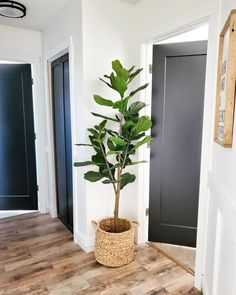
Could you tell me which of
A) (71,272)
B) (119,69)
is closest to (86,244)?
(71,272)

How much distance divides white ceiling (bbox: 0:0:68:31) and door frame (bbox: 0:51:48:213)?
0.35 meters

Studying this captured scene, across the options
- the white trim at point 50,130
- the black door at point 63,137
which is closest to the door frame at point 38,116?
the white trim at point 50,130

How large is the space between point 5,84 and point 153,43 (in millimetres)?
2104

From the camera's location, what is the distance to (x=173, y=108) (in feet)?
7.70

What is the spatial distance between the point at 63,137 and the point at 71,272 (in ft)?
4.84

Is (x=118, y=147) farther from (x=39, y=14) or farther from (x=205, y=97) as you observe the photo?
(x=39, y=14)

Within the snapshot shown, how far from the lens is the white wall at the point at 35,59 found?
294cm

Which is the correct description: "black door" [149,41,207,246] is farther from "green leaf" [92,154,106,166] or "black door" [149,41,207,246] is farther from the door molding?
the door molding

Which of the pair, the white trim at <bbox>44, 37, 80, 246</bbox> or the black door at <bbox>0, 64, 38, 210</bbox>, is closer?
the white trim at <bbox>44, 37, 80, 246</bbox>

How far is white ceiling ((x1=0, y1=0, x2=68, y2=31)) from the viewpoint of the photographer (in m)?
2.32

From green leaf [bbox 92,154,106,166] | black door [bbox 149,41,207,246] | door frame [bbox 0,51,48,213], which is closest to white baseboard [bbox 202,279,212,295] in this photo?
black door [bbox 149,41,207,246]

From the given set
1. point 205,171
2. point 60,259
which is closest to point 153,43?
point 205,171

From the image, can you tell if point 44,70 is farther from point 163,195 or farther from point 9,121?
point 163,195

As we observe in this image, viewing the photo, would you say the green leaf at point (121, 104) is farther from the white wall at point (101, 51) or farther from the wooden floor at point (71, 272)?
the wooden floor at point (71, 272)
